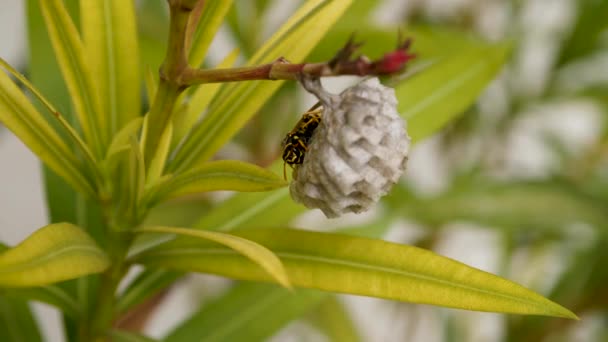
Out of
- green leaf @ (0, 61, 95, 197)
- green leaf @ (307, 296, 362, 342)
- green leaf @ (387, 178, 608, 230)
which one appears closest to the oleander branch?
green leaf @ (0, 61, 95, 197)

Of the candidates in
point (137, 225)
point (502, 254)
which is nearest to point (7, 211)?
point (137, 225)

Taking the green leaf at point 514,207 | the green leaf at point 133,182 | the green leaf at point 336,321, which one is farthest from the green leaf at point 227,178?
the green leaf at point 336,321

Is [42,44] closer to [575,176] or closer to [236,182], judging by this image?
[236,182]

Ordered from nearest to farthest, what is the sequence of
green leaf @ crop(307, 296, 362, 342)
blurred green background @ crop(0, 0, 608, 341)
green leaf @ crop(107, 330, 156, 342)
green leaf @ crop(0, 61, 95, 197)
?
green leaf @ crop(0, 61, 95, 197) < green leaf @ crop(107, 330, 156, 342) < blurred green background @ crop(0, 0, 608, 341) < green leaf @ crop(307, 296, 362, 342)

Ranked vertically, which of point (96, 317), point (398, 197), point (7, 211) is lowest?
point (7, 211)

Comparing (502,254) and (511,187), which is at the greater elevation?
(511,187)

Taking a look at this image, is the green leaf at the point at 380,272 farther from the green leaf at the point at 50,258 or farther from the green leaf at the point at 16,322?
the green leaf at the point at 16,322

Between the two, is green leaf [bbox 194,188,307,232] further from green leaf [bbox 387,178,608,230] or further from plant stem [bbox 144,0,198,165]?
green leaf [bbox 387,178,608,230]

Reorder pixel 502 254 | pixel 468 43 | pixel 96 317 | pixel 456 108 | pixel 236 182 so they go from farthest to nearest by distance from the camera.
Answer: pixel 502 254 → pixel 468 43 → pixel 456 108 → pixel 96 317 → pixel 236 182
